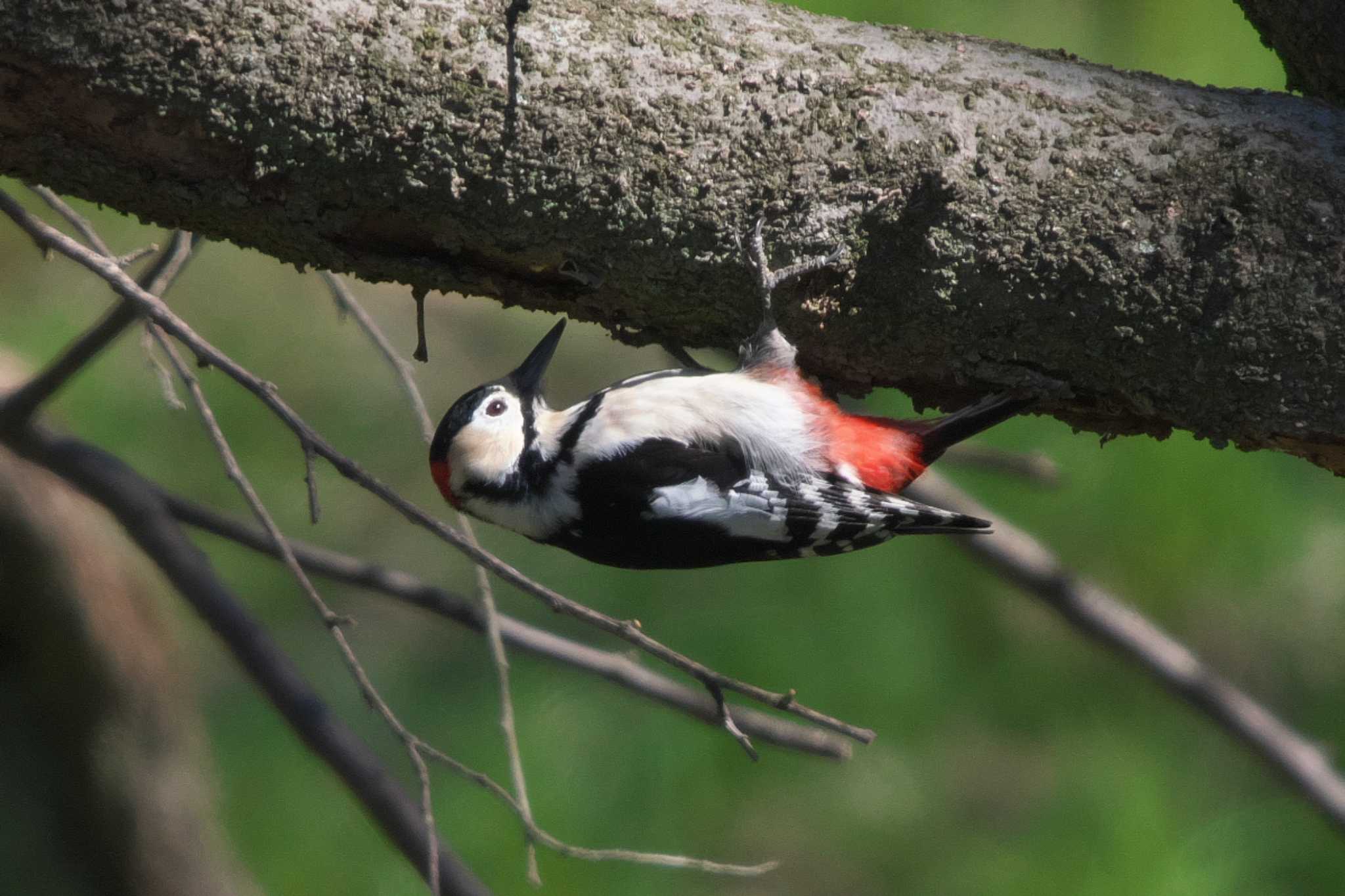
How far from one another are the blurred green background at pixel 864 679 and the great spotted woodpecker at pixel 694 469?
206 cm

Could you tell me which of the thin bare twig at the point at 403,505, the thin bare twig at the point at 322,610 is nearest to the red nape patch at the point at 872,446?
A: the thin bare twig at the point at 403,505

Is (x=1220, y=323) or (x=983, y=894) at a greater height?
(x=1220, y=323)

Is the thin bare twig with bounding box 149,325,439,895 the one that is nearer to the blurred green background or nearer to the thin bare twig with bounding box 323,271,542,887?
the thin bare twig with bounding box 323,271,542,887

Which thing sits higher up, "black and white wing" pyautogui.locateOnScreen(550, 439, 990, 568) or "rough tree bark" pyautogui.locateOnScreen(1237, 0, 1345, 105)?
"rough tree bark" pyautogui.locateOnScreen(1237, 0, 1345, 105)

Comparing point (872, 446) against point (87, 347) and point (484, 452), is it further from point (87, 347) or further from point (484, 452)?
point (87, 347)

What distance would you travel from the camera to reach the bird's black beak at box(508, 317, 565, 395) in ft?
7.84

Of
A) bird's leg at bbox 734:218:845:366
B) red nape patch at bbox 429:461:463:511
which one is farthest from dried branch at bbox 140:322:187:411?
bird's leg at bbox 734:218:845:366

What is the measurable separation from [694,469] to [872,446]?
369 millimetres

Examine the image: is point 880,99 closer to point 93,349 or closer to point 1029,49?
point 1029,49

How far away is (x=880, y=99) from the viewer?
1750mm

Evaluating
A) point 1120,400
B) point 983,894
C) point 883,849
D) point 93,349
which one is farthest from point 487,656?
point 1120,400

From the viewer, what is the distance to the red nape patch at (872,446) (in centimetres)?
226

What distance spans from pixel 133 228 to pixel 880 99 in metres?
4.59

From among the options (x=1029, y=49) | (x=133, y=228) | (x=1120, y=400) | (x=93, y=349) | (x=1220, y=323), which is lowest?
(x=133, y=228)
